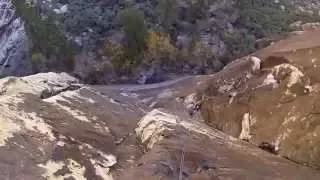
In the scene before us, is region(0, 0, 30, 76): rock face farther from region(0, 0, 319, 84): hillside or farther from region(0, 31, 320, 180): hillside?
region(0, 31, 320, 180): hillside

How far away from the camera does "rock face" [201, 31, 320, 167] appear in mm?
8086

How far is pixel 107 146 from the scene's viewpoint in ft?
27.9

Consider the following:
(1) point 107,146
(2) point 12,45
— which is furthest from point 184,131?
(2) point 12,45

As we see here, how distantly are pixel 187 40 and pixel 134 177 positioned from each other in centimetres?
1943

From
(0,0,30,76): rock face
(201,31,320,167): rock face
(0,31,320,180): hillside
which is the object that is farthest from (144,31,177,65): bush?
(201,31,320,167): rock face

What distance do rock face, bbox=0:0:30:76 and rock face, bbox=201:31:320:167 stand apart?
15.0 metres

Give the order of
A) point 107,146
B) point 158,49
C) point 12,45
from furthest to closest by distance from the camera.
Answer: point 12,45, point 158,49, point 107,146

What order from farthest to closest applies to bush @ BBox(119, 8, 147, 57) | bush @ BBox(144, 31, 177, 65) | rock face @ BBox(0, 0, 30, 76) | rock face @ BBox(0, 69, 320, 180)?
rock face @ BBox(0, 0, 30, 76) → bush @ BBox(144, 31, 177, 65) → bush @ BBox(119, 8, 147, 57) → rock face @ BBox(0, 69, 320, 180)

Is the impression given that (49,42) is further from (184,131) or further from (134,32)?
(184,131)

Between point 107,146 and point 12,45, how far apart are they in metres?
18.6

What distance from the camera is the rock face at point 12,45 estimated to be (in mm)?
24047

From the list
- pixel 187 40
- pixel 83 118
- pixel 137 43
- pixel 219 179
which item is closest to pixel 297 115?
pixel 219 179

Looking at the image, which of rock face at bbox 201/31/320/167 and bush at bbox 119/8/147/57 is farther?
bush at bbox 119/8/147/57

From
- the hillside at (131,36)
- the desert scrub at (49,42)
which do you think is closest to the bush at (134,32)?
the hillside at (131,36)
